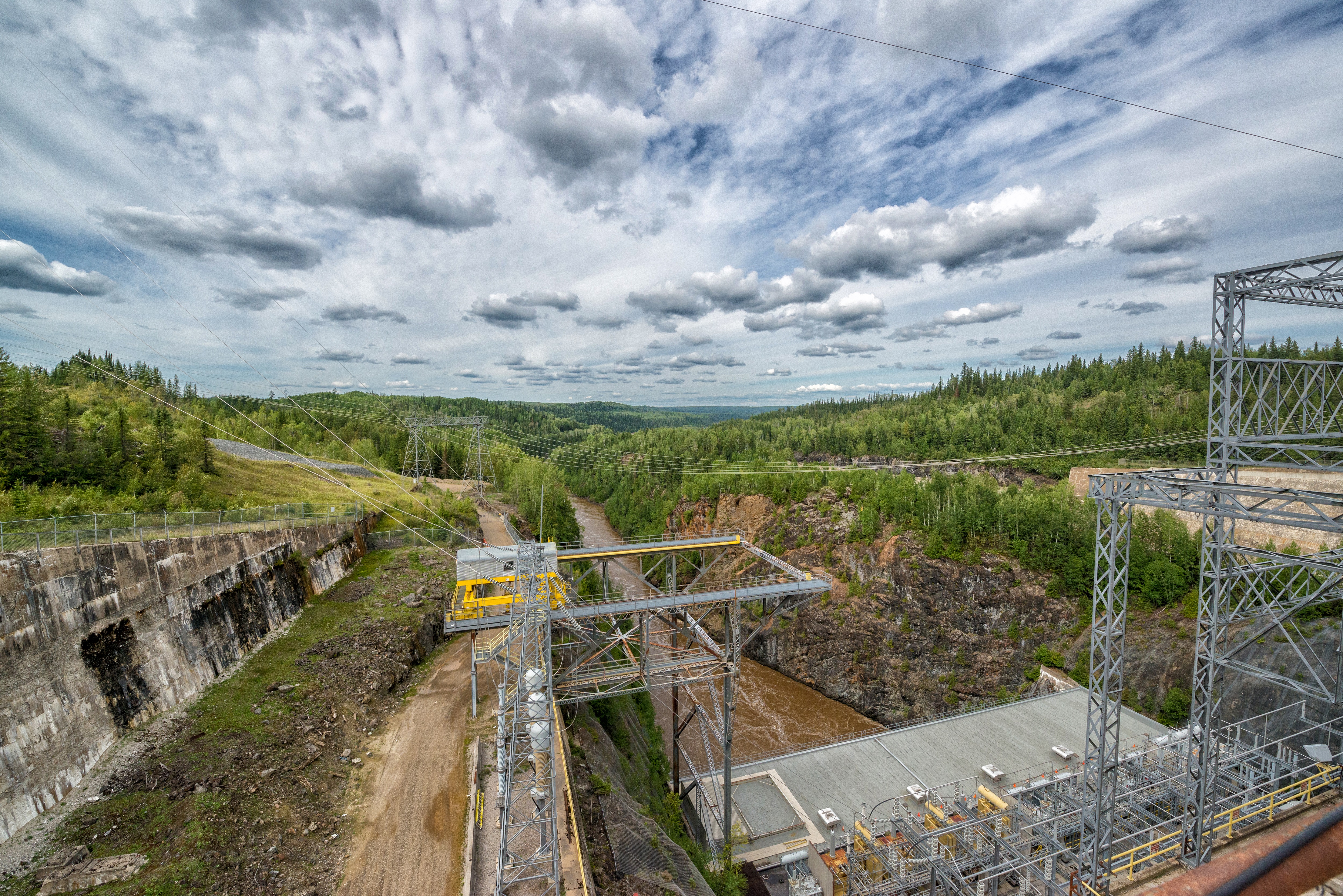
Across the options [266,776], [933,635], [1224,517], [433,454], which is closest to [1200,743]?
[1224,517]

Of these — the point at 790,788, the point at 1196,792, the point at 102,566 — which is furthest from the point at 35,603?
the point at 1196,792

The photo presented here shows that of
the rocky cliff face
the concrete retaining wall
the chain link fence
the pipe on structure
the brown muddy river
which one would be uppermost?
the pipe on structure

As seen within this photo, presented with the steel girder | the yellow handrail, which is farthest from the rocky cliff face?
the steel girder

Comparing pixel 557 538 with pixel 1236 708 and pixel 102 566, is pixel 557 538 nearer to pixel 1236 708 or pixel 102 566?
pixel 102 566

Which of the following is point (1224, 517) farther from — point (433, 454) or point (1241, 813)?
point (433, 454)

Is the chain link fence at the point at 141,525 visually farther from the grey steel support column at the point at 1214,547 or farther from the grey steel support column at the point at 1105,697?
the grey steel support column at the point at 1214,547

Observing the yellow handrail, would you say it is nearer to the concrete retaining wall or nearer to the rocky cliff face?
the rocky cliff face
